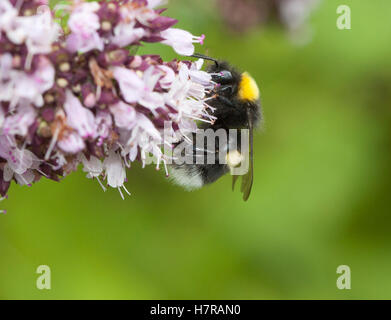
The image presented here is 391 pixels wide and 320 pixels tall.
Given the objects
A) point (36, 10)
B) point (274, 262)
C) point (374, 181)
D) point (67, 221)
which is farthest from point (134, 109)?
point (374, 181)

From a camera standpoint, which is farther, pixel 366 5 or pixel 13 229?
pixel 366 5

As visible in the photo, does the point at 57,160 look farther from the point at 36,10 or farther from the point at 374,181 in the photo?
the point at 374,181

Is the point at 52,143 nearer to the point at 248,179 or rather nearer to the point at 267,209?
the point at 248,179

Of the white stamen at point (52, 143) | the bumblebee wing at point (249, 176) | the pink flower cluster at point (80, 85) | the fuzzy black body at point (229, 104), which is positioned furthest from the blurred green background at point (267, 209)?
the white stamen at point (52, 143)

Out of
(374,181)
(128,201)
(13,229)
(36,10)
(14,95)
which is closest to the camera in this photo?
(14,95)

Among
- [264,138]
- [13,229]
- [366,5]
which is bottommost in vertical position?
[13,229]

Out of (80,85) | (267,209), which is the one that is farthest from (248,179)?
(267,209)
